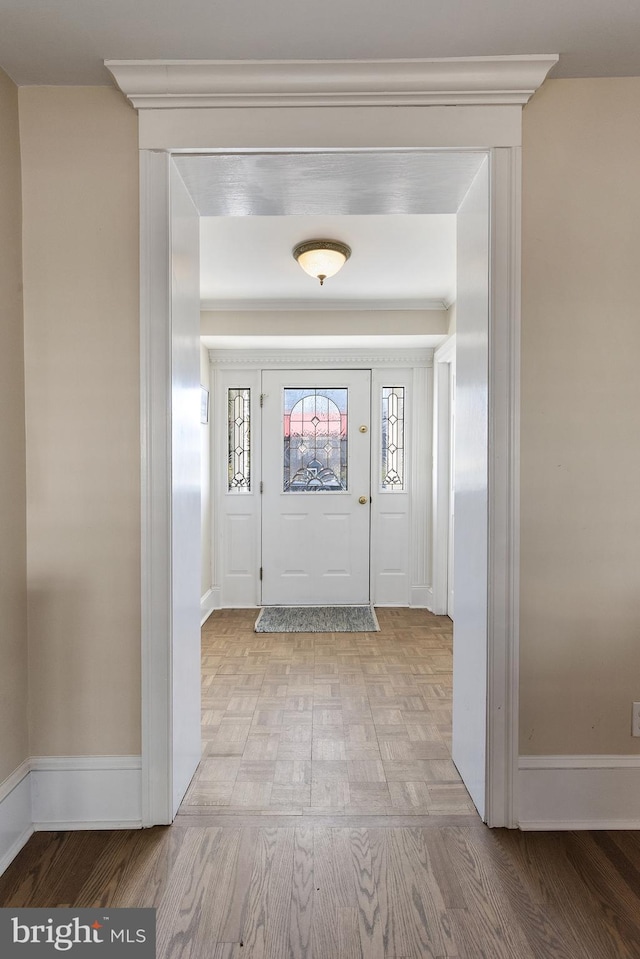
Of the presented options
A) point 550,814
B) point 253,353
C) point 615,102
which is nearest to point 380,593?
point 253,353

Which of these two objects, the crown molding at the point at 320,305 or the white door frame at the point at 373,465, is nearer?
the crown molding at the point at 320,305

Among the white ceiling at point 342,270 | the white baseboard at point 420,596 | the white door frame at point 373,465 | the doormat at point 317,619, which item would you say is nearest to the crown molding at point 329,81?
the white ceiling at point 342,270

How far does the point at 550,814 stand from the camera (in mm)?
1789

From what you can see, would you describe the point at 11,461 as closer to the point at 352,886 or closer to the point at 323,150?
the point at 323,150

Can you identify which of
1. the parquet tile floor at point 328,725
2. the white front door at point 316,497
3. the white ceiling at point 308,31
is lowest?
the parquet tile floor at point 328,725

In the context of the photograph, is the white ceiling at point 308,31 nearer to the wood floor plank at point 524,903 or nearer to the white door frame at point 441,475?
the wood floor plank at point 524,903

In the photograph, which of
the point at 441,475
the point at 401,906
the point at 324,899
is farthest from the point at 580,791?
the point at 441,475

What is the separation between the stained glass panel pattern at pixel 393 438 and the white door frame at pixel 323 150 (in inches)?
114

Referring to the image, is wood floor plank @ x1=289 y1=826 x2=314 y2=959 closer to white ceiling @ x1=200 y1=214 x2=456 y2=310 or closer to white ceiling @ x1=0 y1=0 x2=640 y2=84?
white ceiling @ x1=0 y1=0 x2=640 y2=84

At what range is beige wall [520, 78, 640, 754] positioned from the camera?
1.77 m

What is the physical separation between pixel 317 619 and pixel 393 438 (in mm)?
1635

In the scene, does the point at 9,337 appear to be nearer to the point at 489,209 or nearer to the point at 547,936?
the point at 489,209

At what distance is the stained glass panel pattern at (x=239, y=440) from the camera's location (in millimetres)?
4684

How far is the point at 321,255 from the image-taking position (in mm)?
2904
